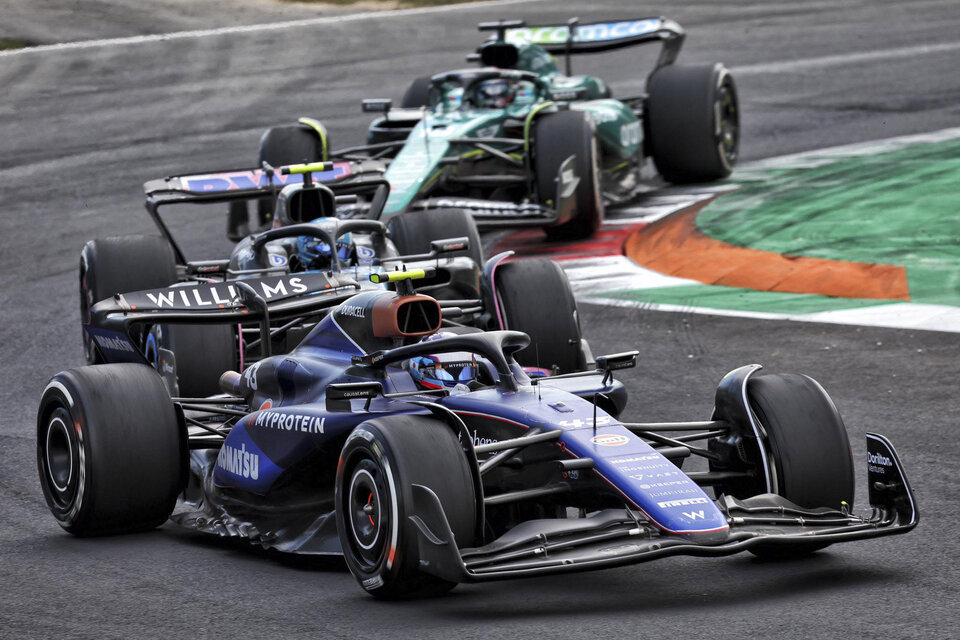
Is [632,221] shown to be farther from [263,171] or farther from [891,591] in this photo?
[891,591]

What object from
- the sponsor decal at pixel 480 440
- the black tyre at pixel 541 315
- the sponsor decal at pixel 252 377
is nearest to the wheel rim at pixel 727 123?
the black tyre at pixel 541 315

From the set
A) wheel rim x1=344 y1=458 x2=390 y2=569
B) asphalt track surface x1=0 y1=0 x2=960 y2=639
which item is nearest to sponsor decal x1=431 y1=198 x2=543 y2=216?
asphalt track surface x1=0 y1=0 x2=960 y2=639

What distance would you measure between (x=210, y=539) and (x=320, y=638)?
2385 mm

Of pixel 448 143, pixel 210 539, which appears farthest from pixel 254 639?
pixel 448 143

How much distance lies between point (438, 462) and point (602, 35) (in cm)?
1332

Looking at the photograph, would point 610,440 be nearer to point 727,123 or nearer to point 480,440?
point 480,440

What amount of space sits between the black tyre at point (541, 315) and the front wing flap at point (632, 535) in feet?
11.2

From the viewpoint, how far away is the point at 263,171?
44.1 ft

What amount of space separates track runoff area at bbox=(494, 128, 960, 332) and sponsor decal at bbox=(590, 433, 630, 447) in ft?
18.7

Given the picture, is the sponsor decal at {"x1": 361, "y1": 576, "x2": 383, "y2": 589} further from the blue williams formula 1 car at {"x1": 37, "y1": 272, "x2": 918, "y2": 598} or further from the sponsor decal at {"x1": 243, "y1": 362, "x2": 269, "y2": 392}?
the sponsor decal at {"x1": 243, "y1": 362, "x2": 269, "y2": 392}

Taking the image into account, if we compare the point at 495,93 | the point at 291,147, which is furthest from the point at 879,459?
the point at 495,93

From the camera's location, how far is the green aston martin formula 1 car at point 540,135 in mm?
16109

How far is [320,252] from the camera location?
11.5 metres

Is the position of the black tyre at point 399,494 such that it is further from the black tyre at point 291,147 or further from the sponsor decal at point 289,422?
the black tyre at point 291,147
